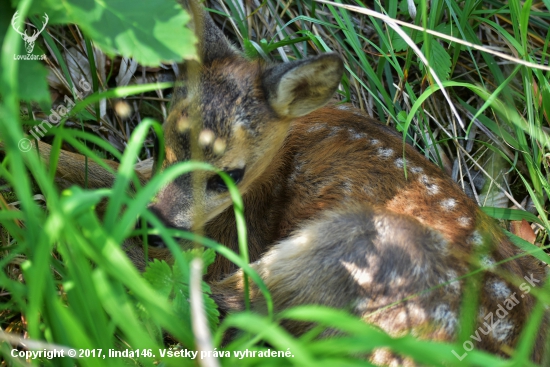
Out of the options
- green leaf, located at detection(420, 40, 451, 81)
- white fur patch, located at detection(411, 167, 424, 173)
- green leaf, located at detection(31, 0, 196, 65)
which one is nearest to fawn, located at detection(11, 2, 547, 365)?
white fur patch, located at detection(411, 167, 424, 173)

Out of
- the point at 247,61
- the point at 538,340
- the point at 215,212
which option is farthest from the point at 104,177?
the point at 538,340

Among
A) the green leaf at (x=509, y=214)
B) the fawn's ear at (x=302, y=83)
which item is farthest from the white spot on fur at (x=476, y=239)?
the fawn's ear at (x=302, y=83)

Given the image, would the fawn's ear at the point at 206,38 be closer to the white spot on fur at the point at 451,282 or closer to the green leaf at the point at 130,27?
the green leaf at the point at 130,27

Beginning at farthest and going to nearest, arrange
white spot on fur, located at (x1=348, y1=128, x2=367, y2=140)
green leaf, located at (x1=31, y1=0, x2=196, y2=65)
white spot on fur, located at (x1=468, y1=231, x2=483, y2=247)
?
white spot on fur, located at (x1=348, y1=128, x2=367, y2=140)
white spot on fur, located at (x1=468, y1=231, x2=483, y2=247)
green leaf, located at (x1=31, y1=0, x2=196, y2=65)

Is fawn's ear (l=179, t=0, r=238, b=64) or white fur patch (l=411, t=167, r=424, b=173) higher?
fawn's ear (l=179, t=0, r=238, b=64)

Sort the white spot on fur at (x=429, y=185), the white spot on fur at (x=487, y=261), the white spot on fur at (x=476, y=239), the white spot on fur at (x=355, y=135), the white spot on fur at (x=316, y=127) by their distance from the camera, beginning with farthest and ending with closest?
the white spot on fur at (x=316, y=127)
the white spot on fur at (x=355, y=135)
the white spot on fur at (x=429, y=185)
the white spot on fur at (x=476, y=239)
the white spot on fur at (x=487, y=261)

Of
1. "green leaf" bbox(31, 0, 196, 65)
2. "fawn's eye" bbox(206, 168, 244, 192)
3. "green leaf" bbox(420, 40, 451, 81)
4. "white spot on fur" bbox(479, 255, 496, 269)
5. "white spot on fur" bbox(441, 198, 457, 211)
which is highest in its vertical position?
"green leaf" bbox(31, 0, 196, 65)

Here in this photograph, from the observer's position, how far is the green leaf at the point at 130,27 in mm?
2195

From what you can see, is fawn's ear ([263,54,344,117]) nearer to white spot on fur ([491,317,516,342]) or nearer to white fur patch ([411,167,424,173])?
white fur patch ([411,167,424,173])

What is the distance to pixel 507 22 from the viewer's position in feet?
15.2

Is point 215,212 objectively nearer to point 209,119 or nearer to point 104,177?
→ point 209,119

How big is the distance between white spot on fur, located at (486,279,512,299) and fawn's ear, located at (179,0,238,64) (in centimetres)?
193

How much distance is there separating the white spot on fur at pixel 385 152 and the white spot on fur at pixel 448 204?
Answer: 47 cm

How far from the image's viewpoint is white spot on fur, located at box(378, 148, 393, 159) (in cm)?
360
